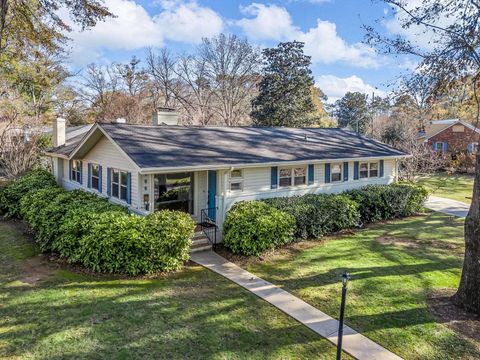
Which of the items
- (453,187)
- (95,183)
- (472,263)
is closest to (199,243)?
(95,183)

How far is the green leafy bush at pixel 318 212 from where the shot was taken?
480 inches

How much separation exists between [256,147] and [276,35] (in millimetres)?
24809

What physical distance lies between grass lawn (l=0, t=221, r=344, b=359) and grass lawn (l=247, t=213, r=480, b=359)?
1.28 metres

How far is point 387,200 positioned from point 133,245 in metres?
11.6

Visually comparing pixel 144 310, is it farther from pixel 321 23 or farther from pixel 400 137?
pixel 400 137

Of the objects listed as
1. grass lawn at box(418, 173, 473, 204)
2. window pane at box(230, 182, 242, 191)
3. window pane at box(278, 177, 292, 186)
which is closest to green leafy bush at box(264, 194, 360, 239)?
window pane at box(278, 177, 292, 186)

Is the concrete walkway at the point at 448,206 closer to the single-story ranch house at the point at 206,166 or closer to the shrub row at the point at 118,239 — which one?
the single-story ranch house at the point at 206,166

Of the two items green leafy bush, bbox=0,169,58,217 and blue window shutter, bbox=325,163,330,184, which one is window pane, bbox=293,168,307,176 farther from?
green leafy bush, bbox=0,169,58,217

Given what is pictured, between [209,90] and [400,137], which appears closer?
[400,137]

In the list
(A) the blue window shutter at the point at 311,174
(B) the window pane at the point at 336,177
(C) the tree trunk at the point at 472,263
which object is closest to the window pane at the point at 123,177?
(A) the blue window shutter at the point at 311,174

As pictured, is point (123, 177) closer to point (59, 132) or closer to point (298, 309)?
point (298, 309)

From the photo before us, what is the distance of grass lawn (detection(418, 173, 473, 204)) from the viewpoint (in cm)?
2291

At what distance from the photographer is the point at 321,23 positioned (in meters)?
17.9

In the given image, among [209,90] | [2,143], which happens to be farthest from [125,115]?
[2,143]
